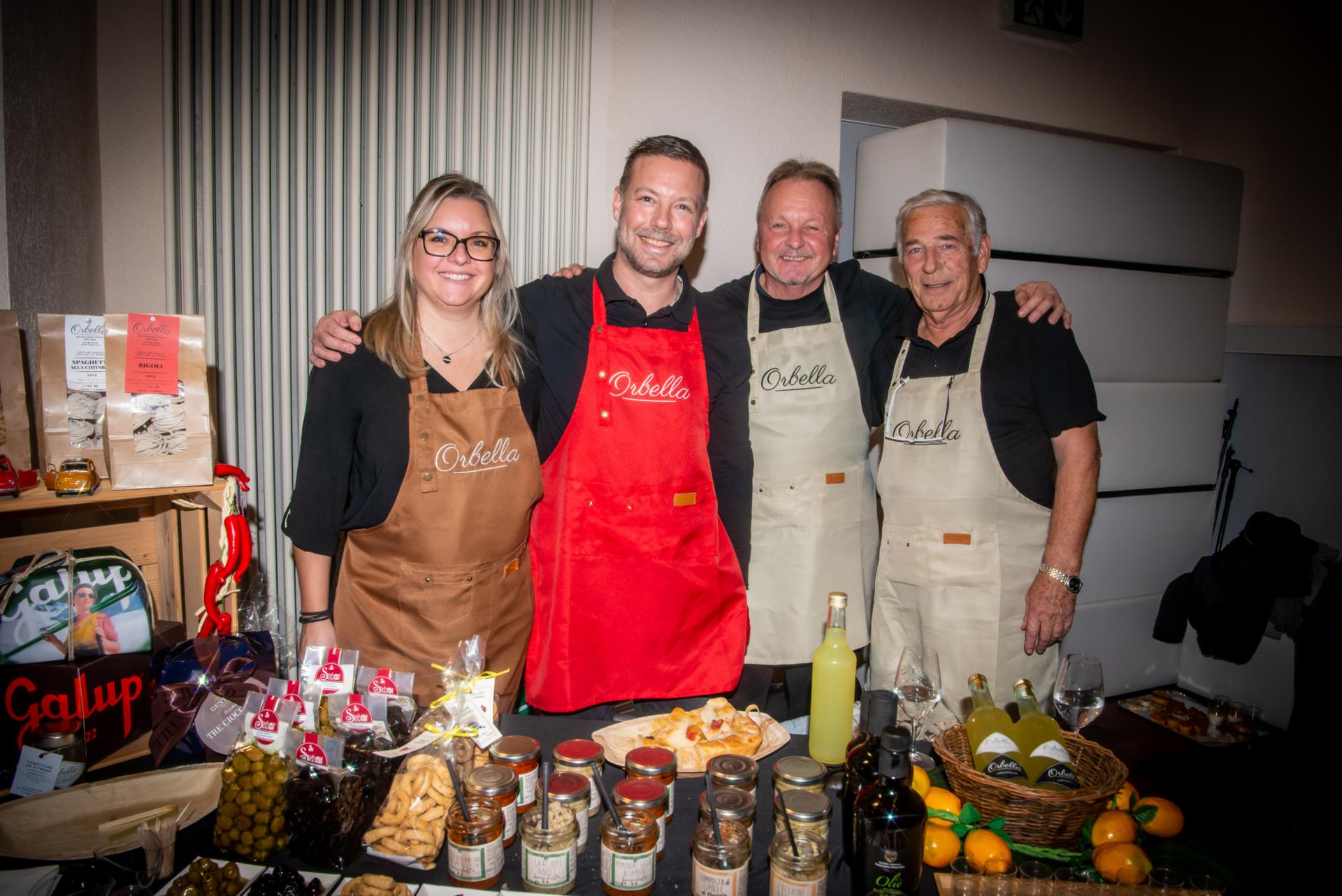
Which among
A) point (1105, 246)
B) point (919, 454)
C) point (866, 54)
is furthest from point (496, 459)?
point (1105, 246)

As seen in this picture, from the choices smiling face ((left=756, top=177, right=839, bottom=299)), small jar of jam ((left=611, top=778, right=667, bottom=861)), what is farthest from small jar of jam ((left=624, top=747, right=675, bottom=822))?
smiling face ((left=756, top=177, right=839, bottom=299))

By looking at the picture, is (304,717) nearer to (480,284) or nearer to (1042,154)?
(480,284)

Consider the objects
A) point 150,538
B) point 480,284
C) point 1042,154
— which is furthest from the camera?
point 1042,154

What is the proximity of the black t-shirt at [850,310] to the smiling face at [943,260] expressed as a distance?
0.20m

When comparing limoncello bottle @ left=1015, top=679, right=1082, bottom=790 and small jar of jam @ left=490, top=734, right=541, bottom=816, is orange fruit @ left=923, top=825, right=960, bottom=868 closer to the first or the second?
limoncello bottle @ left=1015, top=679, right=1082, bottom=790

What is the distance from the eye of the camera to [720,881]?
1.02m

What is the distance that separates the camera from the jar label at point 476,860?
1060 millimetres

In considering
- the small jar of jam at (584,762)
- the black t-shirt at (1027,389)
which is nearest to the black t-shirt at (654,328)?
the black t-shirt at (1027,389)

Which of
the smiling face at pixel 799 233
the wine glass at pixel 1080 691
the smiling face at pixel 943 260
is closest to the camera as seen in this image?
the wine glass at pixel 1080 691

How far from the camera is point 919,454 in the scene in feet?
7.18

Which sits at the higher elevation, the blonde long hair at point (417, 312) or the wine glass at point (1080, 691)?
the blonde long hair at point (417, 312)

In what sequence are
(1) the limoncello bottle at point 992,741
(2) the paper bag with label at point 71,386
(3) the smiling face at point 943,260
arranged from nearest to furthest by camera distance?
(1) the limoncello bottle at point 992,741 → (2) the paper bag with label at point 71,386 → (3) the smiling face at point 943,260

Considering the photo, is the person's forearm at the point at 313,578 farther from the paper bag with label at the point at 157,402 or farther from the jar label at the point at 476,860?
the jar label at the point at 476,860

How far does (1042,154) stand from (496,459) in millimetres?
2534
